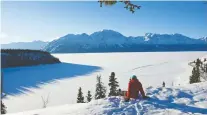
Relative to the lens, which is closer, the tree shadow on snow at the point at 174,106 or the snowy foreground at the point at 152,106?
the snowy foreground at the point at 152,106

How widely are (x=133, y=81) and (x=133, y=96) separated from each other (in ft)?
3.69

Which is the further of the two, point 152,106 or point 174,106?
point 174,106

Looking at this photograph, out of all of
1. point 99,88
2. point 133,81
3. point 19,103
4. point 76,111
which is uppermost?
point 133,81

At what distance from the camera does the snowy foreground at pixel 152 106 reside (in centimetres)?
1736

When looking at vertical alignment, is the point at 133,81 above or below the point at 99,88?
above

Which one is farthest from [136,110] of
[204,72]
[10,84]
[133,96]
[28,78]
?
[28,78]

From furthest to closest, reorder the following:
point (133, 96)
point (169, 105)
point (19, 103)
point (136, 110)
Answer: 1. point (19, 103)
2. point (133, 96)
3. point (169, 105)
4. point (136, 110)

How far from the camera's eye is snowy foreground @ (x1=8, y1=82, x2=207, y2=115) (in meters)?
17.4

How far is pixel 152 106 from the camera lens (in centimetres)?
1816

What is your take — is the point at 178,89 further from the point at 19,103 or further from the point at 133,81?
the point at 19,103

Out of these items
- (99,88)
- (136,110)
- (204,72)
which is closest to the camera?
(136,110)

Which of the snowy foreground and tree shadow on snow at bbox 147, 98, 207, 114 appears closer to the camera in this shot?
the snowy foreground

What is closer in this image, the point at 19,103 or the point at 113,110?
the point at 113,110

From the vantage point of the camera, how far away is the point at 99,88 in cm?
8538
